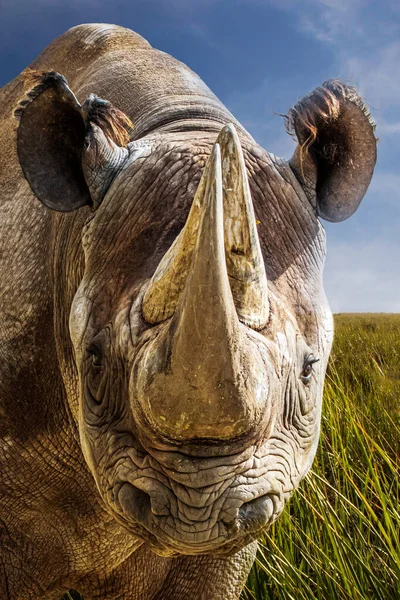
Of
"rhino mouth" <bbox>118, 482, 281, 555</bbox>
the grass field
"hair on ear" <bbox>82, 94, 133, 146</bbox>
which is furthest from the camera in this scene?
the grass field

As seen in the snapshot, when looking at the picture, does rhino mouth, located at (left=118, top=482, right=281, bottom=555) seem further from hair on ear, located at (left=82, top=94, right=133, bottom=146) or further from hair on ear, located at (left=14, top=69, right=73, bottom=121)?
hair on ear, located at (left=14, top=69, right=73, bottom=121)

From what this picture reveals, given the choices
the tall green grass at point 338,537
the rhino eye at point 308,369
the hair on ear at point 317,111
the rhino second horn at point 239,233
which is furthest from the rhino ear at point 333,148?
the tall green grass at point 338,537

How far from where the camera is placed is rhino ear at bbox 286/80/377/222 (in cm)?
251

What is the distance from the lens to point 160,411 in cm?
168

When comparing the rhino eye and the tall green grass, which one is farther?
the tall green grass

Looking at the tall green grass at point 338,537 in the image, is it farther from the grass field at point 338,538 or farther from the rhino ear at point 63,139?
the rhino ear at point 63,139

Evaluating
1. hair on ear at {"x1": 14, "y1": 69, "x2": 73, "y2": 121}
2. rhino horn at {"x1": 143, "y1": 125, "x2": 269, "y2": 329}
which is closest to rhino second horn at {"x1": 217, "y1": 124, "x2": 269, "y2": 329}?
rhino horn at {"x1": 143, "y1": 125, "x2": 269, "y2": 329}

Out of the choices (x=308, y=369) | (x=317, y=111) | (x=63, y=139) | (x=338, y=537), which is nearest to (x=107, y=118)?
(x=63, y=139)

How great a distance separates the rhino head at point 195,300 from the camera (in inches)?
65.0

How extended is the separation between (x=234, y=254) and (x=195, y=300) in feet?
0.68

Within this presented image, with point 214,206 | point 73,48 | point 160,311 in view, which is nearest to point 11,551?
point 160,311

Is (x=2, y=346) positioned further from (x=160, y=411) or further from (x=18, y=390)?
(x=160, y=411)

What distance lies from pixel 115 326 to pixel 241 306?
38cm

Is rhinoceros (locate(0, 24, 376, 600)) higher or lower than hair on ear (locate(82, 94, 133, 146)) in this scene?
lower
